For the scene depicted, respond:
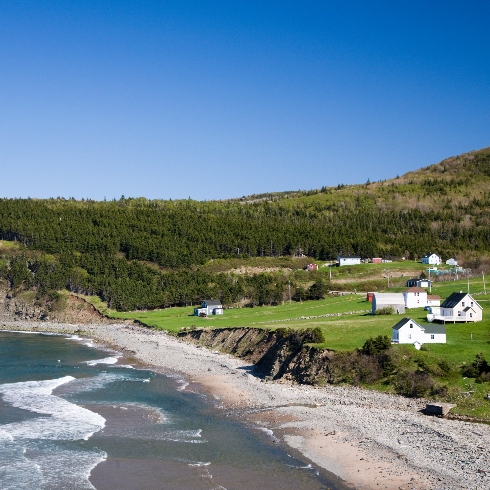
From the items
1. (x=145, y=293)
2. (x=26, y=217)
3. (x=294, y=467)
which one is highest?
(x=26, y=217)

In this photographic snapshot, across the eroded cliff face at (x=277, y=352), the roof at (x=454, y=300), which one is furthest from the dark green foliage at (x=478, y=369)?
the roof at (x=454, y=300)

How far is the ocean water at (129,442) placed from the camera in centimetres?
3238

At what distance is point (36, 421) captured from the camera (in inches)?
1779

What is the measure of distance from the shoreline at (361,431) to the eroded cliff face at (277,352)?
68.8 inches

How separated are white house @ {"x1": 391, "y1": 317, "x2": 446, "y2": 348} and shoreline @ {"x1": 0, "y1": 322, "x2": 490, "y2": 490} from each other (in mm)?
8620

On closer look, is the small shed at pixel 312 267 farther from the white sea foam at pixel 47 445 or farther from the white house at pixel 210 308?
the white sea foam at pixel 47 445

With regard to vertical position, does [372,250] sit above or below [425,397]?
above

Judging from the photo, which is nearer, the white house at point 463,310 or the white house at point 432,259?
the white house at point 463,310

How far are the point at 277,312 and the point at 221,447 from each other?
63.5 meters

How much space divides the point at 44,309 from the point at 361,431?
105 metres

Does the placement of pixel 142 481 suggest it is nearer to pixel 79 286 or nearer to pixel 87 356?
pixel 87 356

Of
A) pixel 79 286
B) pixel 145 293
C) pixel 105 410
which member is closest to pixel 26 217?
pixel 79 286

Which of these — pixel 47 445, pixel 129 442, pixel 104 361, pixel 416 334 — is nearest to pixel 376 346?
pixel 416 334

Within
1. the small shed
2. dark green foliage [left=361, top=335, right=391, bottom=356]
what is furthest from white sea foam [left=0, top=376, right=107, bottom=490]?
the small shed
